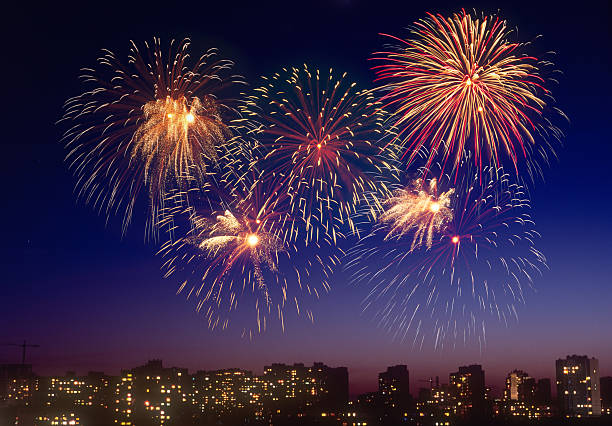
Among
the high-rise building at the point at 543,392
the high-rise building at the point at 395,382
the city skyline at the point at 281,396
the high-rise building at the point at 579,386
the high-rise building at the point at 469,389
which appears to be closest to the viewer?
the city skyline at the point at 281,396

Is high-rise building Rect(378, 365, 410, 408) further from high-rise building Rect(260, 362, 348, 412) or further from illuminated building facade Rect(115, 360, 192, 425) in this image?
illuminated building facade Rect(115, 360, 192, 425)

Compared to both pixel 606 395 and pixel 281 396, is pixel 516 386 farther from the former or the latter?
pixel 281 396

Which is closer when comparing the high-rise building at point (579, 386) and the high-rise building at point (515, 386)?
the high-rise building at point (579, 386)

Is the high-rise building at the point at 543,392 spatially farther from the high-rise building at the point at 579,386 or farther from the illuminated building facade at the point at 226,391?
the illuminated building facade at the point at 226,391

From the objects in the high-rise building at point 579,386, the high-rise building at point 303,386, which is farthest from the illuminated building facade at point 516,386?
the high-rise building at point 303,386

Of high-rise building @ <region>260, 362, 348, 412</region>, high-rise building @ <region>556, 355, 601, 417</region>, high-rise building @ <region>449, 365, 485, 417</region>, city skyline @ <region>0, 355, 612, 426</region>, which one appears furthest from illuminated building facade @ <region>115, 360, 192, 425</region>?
high-rise building @ <region>556, 355, 601, 417</region>
